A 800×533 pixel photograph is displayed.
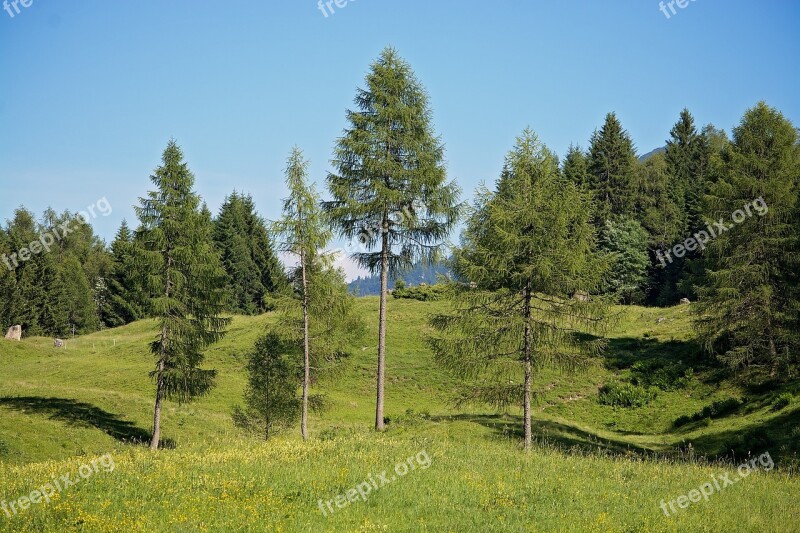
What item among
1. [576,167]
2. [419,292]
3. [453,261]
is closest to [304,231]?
[453,261]

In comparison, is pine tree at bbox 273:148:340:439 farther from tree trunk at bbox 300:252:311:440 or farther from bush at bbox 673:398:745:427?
bush at bbox 673:398:745:427

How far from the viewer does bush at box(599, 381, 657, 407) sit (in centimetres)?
3509

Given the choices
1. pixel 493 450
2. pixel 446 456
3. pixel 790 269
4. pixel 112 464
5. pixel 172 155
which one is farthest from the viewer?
pixel 790 269

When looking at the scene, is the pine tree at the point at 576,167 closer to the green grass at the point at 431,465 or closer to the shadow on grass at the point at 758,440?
the green grass at the point at 431,465

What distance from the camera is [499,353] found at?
22.2 m

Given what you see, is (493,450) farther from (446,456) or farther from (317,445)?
(317,445)

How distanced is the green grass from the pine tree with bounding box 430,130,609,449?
1811 millimetres

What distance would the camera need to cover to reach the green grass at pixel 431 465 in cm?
1145

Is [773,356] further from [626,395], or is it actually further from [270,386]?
[270,386]

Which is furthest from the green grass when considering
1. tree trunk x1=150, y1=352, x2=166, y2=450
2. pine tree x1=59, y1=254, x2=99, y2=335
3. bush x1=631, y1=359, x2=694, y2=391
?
pine tree x1=59, y1=254, x2=99, y2=335

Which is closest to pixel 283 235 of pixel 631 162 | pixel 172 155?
pixel 172 155

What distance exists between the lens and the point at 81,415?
31.7m

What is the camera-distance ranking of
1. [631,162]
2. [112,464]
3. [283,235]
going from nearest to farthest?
[112,464] → [283,235] → [631,162]

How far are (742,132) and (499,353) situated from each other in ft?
77.4
